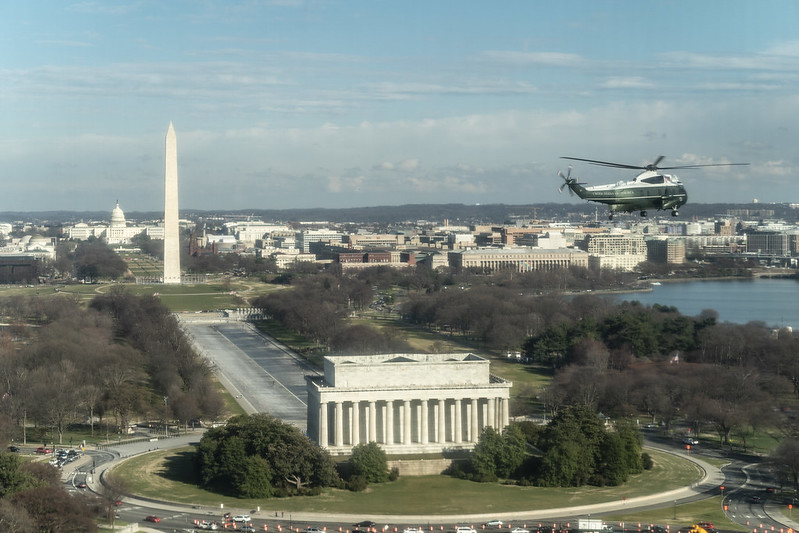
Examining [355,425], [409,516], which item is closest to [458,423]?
[355,425]

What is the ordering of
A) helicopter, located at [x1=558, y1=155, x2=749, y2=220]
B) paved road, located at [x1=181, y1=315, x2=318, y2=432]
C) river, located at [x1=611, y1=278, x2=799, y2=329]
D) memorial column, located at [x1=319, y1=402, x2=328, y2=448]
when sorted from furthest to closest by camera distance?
1. river, located at [x1=611, y1=278, x2=799, y2=329]
2. paved road, located at [x1=181, y1=315, x2=318, y2=432]
3. memorial column, located at [x1=319, y1=402, x2=328, y2=448]
4. helicopter, located at [x1=558, y1=155, x2=749, y2=220]

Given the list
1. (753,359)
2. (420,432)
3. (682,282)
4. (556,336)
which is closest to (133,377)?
(420,432)

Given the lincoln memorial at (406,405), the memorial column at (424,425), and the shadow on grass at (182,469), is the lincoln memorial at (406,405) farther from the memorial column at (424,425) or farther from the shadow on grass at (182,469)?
the shadow on grass at (182,469)

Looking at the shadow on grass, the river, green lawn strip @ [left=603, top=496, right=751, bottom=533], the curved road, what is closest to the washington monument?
the river

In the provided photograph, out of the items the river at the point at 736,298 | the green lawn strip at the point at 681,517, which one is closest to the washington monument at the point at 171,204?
the river at the point at 736,298

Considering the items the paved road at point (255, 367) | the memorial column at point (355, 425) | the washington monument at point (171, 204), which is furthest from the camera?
the washington monument at point (171, 204)

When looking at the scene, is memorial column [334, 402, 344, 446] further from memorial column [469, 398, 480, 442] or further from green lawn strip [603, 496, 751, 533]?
green lawn strip [603, 496, 751, 533]

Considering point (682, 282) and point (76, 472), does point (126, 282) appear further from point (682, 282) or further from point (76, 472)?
point (76, 472)
